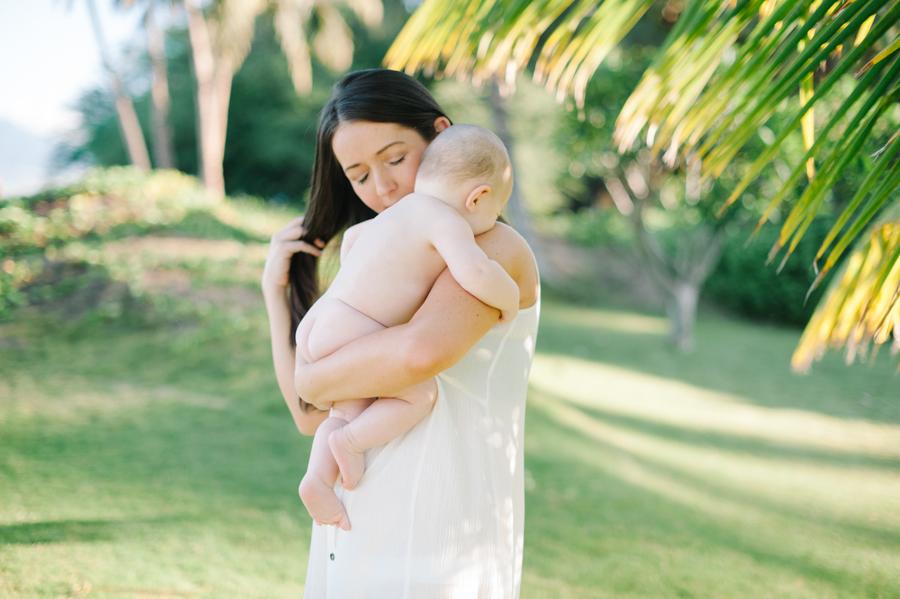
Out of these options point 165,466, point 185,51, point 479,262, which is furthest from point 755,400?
point 185,51

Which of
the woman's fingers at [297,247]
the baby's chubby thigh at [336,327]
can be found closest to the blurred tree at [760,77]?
the woman's fingers at [297,247]

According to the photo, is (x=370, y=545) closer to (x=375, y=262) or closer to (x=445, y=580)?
(x=445, y=580)

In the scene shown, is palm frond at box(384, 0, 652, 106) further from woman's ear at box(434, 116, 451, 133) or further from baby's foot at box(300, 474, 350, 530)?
baby's foot at box(300, 474, 350, 530)

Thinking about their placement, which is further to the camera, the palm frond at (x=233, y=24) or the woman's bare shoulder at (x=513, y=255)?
the palm frond at (x=233, y=24)

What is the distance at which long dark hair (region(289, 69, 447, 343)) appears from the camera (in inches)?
58.7

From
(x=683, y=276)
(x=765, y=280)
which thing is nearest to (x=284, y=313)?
(x=683, y=276)

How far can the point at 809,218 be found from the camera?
1.13m

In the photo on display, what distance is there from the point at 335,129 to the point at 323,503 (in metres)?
0.95

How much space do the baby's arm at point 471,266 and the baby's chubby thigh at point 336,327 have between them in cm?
23

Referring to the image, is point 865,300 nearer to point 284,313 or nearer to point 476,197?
point 476,197

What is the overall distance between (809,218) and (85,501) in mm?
3558

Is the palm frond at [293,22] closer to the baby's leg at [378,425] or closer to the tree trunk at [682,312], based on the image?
the tree trunk at [682,312]

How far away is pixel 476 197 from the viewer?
4.53ft

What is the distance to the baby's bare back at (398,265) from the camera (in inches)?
51.5
